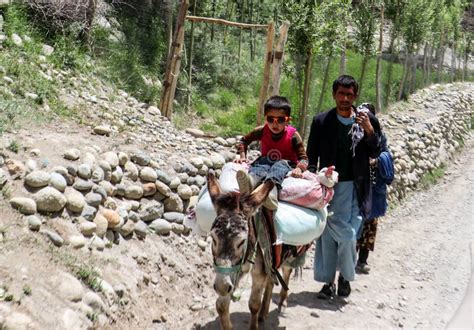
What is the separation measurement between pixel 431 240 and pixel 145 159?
4.82 metres

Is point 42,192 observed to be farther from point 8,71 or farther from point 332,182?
point 8,71

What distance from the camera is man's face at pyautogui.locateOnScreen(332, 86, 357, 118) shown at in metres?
4.75

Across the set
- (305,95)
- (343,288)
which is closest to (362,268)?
(343,288)

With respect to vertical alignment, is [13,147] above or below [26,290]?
above

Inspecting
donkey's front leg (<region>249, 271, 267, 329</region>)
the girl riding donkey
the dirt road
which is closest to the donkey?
donkey's front leg (<region>249, 271, 267, 329</region>)

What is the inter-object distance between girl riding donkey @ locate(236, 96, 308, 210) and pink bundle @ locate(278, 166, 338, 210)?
68mm

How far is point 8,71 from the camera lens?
6566 mm

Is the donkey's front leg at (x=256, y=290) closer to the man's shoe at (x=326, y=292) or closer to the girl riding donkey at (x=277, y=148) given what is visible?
the girl riding donkey at (x=277, y=148)

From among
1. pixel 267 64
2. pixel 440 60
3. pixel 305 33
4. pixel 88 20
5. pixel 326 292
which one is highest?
pixel 440 60

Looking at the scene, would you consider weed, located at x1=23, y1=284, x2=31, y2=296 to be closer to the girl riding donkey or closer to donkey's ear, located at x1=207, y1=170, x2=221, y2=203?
donkey's ear, located at x1=207, y1=170, x2=221, y2=203

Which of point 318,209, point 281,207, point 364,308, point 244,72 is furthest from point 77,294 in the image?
point 244,72

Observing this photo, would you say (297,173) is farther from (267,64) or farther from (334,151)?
(267,64)

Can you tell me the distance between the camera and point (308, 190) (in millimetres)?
4219

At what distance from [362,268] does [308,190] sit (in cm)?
255
